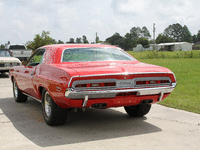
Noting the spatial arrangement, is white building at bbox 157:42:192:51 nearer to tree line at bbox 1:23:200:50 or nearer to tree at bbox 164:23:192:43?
tree line at bbox 1:23:200:50

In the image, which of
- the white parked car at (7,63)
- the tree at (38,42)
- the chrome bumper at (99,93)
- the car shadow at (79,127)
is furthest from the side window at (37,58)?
the tree at (38,42)

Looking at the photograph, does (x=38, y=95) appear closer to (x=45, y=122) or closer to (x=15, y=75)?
(x=45, y=122)

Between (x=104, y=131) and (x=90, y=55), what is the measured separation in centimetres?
151

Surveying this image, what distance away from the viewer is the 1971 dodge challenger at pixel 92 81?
4.49 m

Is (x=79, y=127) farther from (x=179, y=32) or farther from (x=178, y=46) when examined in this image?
(x=179, y=32)

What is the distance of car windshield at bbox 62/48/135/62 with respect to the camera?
547 centimetres

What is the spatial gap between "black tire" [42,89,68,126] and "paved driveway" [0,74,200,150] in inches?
4.8

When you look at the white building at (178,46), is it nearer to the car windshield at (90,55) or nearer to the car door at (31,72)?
the car door at (31,72)

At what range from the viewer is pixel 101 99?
459cm

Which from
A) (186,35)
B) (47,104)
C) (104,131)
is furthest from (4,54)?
(186,35)

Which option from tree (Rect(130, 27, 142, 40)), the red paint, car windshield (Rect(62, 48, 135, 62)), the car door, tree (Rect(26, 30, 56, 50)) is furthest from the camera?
tree (Rect(130, 27, 142, 40))

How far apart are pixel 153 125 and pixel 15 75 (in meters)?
4.09

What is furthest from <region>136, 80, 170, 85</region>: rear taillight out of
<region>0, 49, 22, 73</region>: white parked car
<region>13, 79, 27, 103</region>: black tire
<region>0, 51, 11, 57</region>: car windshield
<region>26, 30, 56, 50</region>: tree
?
<region>26, 30, 56, 50</region>: tree

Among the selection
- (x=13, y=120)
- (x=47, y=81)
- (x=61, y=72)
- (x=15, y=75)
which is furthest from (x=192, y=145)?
(x=15, y=75)
